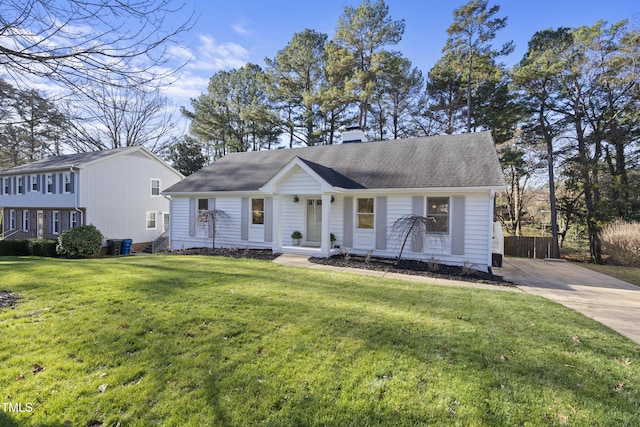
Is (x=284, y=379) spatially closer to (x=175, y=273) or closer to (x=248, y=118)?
(x=175, y=273)

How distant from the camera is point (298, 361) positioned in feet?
10.6

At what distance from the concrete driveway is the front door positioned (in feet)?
21.8

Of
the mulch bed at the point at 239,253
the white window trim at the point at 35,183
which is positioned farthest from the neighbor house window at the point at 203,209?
the white window trim at the point at 35,183

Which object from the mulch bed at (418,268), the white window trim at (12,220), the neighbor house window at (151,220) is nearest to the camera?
the mulch bed at (418,268)

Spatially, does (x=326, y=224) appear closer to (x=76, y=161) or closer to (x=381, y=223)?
(x=381, y=223)

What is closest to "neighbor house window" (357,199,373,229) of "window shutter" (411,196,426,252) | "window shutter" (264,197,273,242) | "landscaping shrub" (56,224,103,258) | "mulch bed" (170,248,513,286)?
"mulch bed" (170,248,513,286)

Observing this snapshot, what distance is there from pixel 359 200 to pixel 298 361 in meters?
8.50

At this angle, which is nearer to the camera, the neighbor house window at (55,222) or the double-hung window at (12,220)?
the neighbor house window at (55,222)

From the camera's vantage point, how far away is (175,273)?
278 inches

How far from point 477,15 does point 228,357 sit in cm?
2315

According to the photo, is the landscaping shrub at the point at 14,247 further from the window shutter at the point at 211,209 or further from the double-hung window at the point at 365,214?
the double-hung window at the point at 365,214

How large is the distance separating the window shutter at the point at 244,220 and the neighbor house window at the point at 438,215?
7395mm

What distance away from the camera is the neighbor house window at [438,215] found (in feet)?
32.4

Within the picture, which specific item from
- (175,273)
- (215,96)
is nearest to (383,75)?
(215,96)
